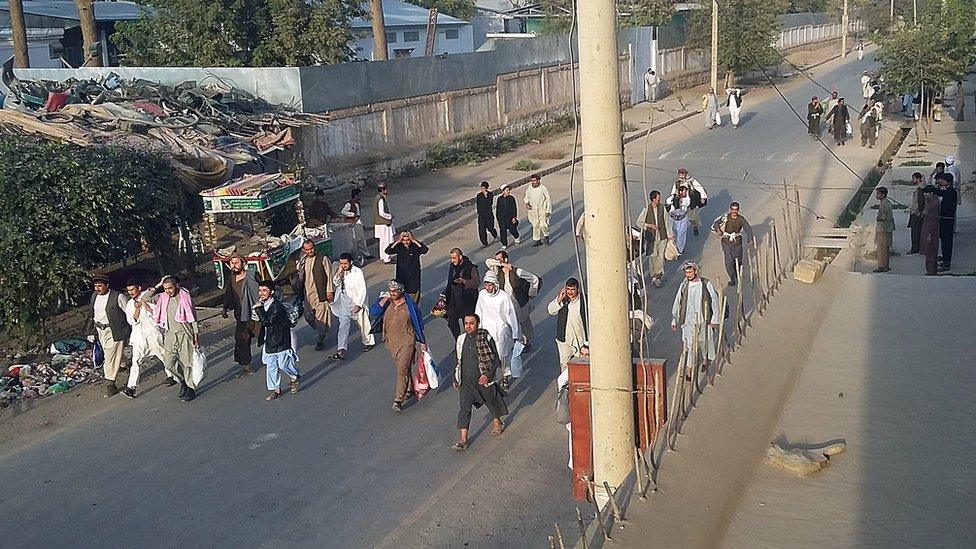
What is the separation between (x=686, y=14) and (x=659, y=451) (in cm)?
4610

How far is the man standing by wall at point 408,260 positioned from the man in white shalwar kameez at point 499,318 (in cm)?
256

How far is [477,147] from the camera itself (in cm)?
3078

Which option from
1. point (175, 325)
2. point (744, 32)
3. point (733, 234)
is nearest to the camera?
point (175, 325)

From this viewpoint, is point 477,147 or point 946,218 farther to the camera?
point 477,147

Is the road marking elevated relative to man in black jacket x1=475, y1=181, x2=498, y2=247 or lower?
lower

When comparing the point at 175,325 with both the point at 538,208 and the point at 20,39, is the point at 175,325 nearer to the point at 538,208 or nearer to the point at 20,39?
the point at 538,208

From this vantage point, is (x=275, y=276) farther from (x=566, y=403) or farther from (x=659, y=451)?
(x=659, y=451)

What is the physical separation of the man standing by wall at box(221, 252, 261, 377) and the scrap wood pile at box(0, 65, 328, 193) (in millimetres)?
4565

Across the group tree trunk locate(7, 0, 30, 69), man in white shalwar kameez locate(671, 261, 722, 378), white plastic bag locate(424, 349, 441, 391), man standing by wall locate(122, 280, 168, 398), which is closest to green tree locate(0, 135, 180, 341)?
man standing by wall locate(122, 280, 168, 398)

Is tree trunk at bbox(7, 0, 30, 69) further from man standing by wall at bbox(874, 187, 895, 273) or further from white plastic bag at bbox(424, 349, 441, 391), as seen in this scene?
man standing by wall at bbox(874, 187, 895, 273)

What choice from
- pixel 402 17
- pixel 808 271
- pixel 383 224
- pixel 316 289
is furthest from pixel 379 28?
pixel 808 271

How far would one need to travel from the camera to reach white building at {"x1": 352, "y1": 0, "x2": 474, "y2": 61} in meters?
47.0

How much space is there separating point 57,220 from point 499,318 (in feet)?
19.1

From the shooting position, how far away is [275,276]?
14977 mm
